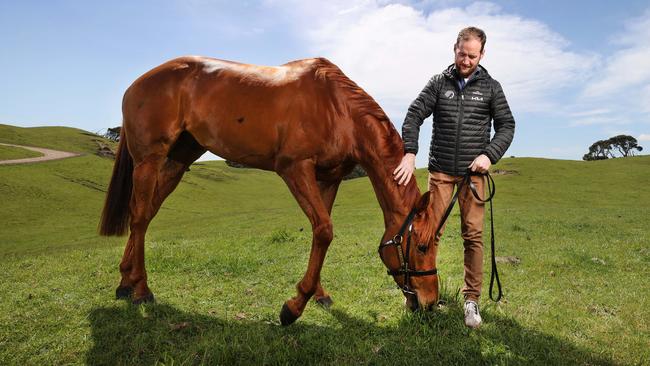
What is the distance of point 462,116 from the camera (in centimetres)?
504

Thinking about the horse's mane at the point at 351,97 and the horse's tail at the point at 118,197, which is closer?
the horse's mane at the point at 351,97

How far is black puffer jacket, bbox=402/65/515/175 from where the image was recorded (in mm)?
5016

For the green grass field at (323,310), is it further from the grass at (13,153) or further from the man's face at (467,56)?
the grass at (13,153)

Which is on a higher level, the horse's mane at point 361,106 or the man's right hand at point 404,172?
the horse's mane at point 361,106

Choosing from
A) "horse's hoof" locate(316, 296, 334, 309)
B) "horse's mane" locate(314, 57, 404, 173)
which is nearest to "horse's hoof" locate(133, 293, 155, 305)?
"horse's hoof" locate(316, 296, 334, 309)

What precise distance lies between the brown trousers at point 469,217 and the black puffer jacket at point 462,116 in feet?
0.57

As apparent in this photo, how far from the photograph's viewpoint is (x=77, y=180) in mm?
39312

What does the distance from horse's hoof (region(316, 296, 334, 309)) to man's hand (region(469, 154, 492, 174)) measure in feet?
8.05

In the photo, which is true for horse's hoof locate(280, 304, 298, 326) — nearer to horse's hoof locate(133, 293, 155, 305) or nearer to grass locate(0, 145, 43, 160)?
horse's hoof locate(133, 293, 155, 305)

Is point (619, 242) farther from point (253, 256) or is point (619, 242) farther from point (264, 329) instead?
point (264, 329)

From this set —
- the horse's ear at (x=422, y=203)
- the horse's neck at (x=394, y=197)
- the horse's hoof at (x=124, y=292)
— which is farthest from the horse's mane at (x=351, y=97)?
the horse's hoof at (x=124, y=292)

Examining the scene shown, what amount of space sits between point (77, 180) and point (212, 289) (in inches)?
1554

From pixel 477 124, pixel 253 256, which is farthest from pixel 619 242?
pixel 253 256

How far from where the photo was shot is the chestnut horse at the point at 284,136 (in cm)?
446
